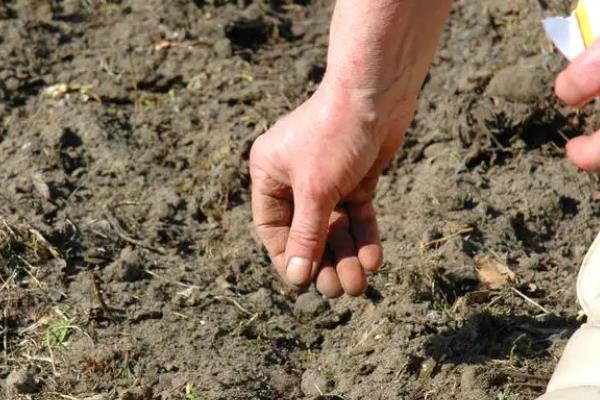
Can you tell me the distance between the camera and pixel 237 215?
3.46 m

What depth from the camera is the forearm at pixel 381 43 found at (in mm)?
2492

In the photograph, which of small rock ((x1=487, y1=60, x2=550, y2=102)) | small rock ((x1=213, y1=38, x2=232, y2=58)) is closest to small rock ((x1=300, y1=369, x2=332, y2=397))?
small rock ((x1=487, y1=60, x2=550, y2=102))

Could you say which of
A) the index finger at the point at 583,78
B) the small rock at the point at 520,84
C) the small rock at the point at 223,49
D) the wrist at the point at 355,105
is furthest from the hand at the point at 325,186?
the small rock at the point at 223,49

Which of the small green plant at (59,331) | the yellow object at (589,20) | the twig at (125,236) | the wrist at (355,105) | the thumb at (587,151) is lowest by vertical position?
the small green plant at (59,331)

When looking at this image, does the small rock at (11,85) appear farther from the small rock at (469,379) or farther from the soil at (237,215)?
the small rock at (469,379)

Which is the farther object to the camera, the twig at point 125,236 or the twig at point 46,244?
the twig at point 125,236

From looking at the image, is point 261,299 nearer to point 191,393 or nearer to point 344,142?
point 191,393

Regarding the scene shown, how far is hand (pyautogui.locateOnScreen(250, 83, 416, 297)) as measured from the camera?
8.57 ft

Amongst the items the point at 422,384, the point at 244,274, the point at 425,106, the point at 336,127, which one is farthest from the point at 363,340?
the point at 425,106

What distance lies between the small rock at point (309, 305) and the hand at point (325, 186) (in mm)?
297

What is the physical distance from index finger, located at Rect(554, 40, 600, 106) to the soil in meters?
1.08

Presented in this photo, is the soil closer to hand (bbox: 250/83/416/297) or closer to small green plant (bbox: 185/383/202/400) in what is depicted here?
small green plant (bbox: 185/383/202/400)

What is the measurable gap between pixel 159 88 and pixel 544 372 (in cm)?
181

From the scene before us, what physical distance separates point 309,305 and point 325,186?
60 centimetres
